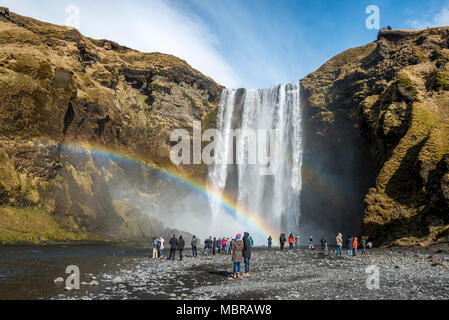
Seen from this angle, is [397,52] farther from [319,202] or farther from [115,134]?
[115,134]

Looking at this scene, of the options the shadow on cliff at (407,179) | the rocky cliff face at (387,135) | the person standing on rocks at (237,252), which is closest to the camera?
the person standing on rocks at (237,252)

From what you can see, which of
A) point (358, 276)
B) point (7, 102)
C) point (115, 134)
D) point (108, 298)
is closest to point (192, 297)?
point (108, 298)

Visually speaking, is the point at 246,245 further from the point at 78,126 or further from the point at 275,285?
the point at 78,126

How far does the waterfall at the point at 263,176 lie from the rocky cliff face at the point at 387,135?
2588 mm

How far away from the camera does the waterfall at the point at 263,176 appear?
196 feet

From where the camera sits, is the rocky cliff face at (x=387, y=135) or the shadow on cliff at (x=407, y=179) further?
the shadow on cliff at (x=407, y=179)

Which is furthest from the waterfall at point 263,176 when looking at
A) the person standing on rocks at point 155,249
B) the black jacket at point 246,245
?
the black jacket at point 246,245

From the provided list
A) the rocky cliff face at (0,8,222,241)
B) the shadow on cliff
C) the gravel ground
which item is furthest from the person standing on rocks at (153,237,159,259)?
the shadow on cliff

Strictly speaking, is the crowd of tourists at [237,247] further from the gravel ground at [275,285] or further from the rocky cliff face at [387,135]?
the rocky cliff face at [387,135]

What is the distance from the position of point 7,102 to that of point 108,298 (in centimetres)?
3899

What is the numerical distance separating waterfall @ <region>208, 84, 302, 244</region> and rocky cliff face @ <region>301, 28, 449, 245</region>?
2.59 m

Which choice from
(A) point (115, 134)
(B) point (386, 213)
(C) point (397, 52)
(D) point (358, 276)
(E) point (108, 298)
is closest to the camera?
(E) point (108, 298)

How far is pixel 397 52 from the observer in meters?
53.0

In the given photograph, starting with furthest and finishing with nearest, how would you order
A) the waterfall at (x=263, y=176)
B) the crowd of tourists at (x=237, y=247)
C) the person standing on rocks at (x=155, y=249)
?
the waterfall at (x=263, y=176)
the person standing on rocks at (x=155, y=249)
the crowd of tourists at (x=237, y=247)
